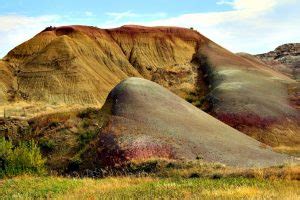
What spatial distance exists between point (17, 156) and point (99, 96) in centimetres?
6376

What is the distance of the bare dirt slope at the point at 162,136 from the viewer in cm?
4241

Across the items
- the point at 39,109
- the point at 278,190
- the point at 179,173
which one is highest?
the point at 278,190

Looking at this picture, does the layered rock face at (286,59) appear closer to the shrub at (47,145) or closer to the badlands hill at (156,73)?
the badlands hill at (156,73)

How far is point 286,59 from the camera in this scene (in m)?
137

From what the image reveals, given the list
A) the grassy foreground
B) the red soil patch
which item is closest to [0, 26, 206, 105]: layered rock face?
the red soil patch

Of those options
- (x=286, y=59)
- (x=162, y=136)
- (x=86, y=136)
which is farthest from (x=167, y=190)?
(x=286, y=59)

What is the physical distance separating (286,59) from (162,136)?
98.9 m

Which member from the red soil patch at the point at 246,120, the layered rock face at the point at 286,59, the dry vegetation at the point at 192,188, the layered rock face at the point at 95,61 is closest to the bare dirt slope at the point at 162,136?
the dry vegetation at the point at 192,188

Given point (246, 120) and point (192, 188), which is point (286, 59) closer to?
point (246, 120)

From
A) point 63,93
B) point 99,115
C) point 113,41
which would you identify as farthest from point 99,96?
point 99,115

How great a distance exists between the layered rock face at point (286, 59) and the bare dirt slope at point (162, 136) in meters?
68.0

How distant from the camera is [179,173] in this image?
31.3 meters

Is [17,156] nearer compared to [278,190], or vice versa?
[278,190]

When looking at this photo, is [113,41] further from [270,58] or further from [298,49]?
[298,49]
